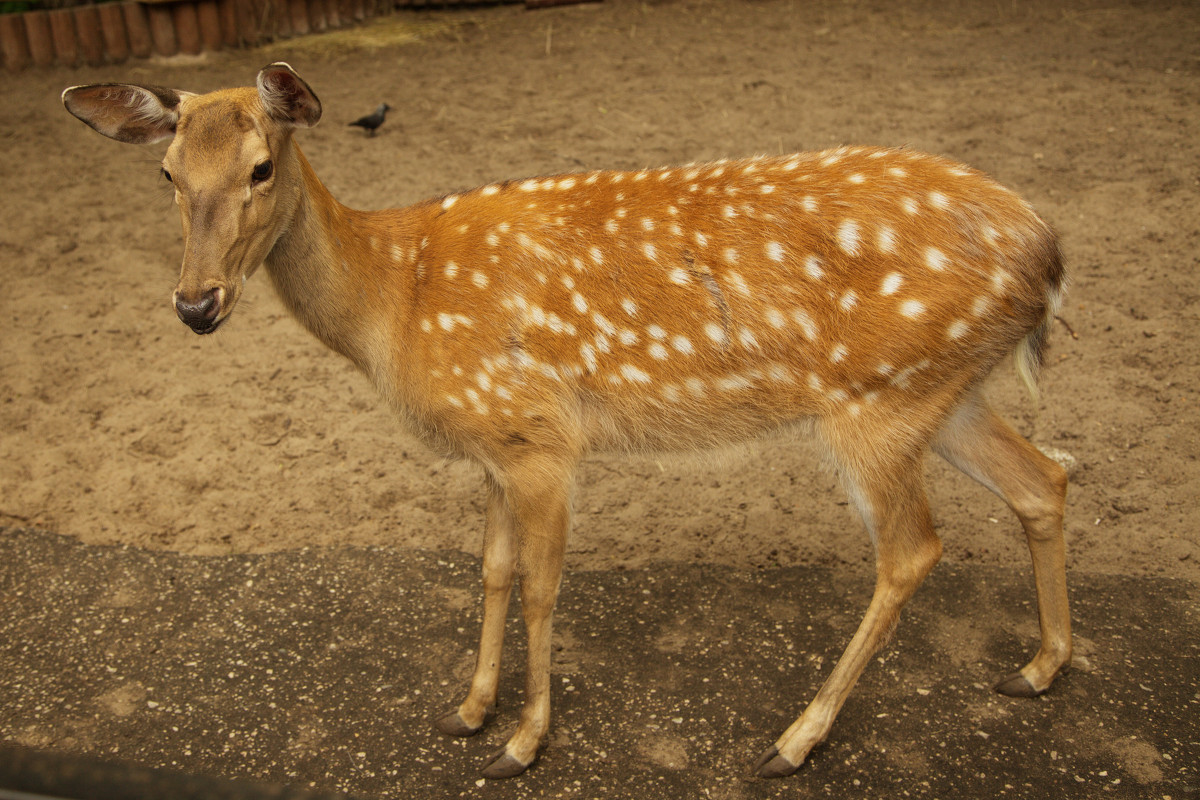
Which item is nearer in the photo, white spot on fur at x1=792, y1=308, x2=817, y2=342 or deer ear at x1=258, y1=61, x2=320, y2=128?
deer ear at x1=258, y1=61, x2=320, y2=128

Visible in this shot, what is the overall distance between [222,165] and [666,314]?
4.19 feet

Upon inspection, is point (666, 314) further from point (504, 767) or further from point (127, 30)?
point (127, 30)

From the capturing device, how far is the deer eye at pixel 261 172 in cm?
271

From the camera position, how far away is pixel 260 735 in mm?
3092

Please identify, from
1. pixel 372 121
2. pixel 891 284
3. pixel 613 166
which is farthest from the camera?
pixel 372 121

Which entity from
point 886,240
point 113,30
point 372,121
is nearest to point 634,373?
point 886,240

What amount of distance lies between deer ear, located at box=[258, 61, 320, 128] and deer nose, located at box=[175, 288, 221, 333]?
1.84ft

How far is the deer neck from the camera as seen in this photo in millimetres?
2953

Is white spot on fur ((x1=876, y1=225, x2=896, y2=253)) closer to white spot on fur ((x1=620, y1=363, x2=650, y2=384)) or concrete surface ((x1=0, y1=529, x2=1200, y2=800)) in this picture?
white spot on fur ((x1=620, y1=363, x2=650, y2=384))

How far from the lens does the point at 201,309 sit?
8.30 ft

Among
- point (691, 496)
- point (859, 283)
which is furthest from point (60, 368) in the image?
point (859, 283)

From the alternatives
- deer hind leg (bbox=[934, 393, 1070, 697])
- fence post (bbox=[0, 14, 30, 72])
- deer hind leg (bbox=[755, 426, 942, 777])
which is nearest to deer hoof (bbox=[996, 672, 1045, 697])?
deer hind leg (bbox=[934, 393, 1070, 697])

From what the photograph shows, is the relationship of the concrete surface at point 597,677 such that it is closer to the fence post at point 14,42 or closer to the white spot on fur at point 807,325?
the white spot on fur at point 807,325

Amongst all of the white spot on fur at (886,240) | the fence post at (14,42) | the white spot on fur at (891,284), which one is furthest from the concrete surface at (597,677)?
the fence post at (14,42)
